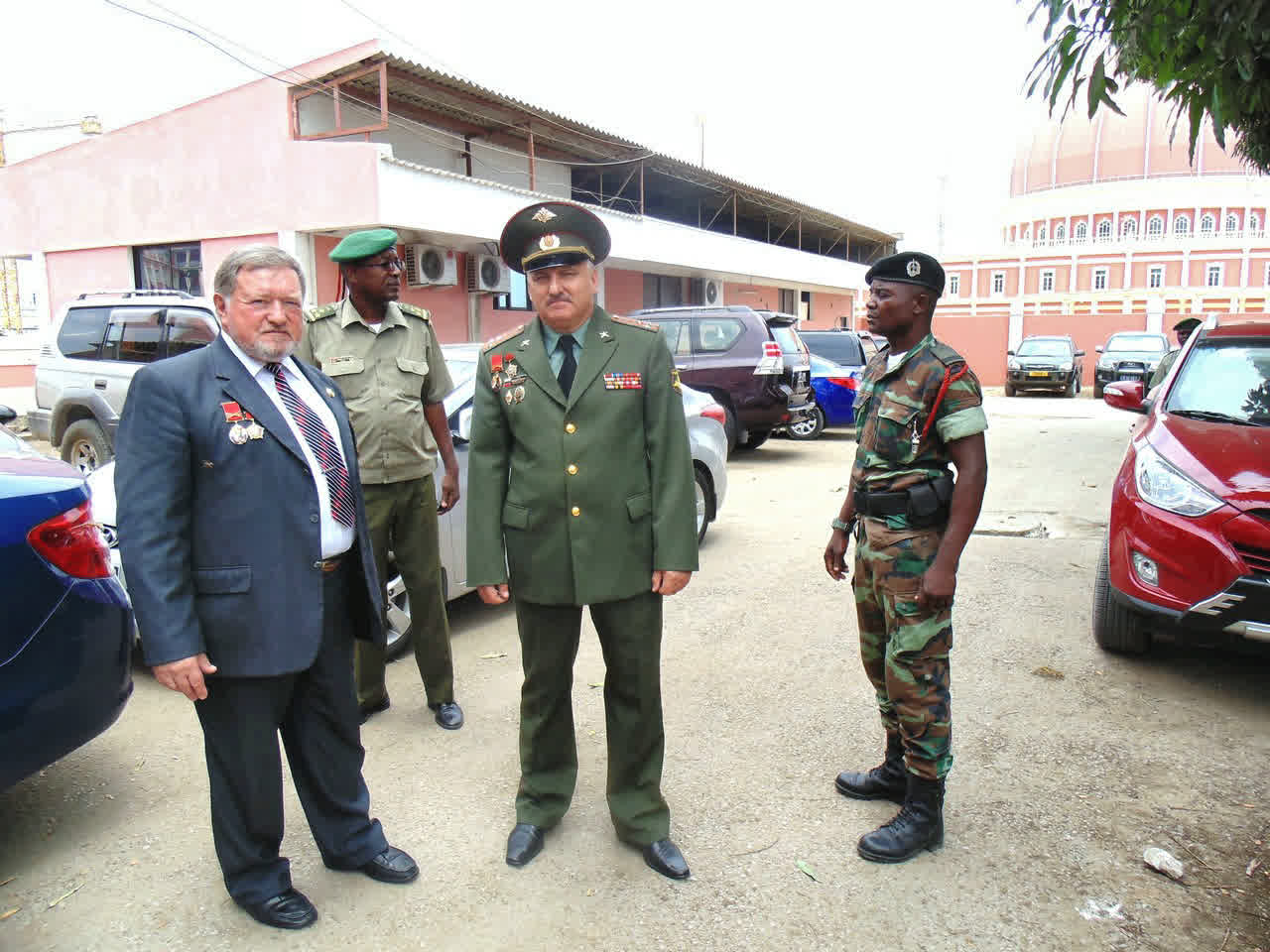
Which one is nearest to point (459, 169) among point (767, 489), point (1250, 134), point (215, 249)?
point (215, 249)

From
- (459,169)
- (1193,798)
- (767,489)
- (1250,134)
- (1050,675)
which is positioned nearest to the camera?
(1193,798)

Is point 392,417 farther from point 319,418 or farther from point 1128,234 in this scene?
point 1128,234

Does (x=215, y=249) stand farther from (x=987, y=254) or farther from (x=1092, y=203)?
(x=1092, y=203)

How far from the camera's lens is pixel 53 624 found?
256 centimetres

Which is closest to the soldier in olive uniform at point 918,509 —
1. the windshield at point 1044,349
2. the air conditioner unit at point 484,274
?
the air conditioner unit at point 484,274

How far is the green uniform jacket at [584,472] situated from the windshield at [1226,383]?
3.38 m

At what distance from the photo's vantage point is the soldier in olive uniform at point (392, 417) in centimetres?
345

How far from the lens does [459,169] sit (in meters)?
17.0

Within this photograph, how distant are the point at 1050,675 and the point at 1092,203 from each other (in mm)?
63768

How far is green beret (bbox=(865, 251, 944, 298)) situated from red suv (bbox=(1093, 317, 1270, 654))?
6.29ft

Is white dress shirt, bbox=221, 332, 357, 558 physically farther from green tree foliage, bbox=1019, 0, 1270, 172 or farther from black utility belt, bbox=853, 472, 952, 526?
green tree foliage, bbox=1019, 0, 1270, 172

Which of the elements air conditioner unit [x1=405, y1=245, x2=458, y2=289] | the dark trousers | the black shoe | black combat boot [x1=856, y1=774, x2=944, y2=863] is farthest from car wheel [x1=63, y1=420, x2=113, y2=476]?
black combat boot [x1=856, y1=774, x2=944, y2=863]

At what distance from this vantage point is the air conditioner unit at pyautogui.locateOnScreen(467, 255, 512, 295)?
16.4 meters

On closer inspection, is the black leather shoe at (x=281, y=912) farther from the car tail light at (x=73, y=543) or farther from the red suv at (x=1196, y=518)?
the red suv at (x=1196, y=518)
